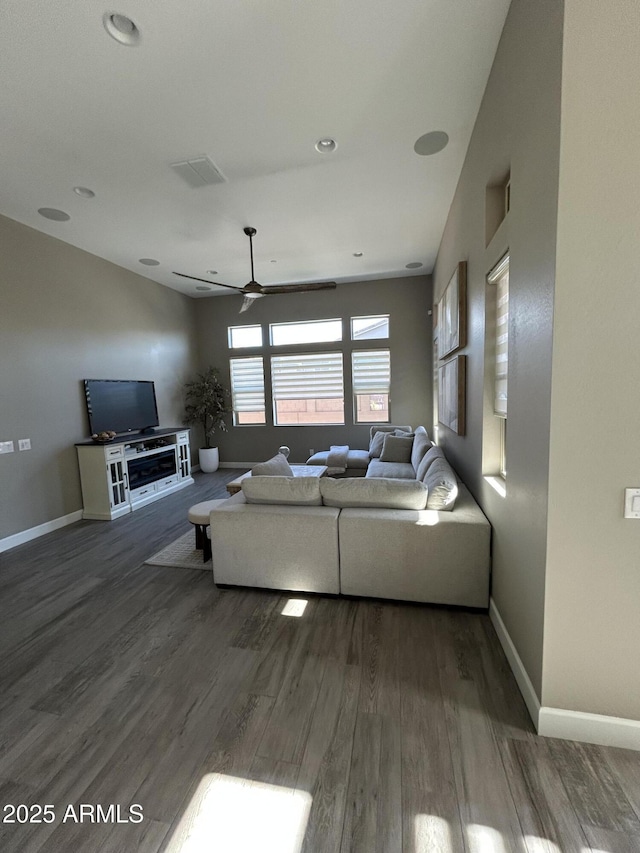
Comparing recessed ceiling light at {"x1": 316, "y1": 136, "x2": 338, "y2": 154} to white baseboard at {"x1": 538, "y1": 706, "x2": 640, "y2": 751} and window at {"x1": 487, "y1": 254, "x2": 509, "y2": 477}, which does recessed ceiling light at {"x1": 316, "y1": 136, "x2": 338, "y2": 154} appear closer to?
window at {"x1": 487, "y1": 254, "x2": 509, "y2": 477}

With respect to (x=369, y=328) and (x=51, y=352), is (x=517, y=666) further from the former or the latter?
(x=369, y=328)

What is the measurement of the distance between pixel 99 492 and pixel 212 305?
4.20 meters

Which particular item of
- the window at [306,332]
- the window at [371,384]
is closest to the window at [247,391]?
the window at [306,332]

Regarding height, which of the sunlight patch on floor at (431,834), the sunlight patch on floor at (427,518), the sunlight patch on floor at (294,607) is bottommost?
the sunlight patch on floor at (294,607)

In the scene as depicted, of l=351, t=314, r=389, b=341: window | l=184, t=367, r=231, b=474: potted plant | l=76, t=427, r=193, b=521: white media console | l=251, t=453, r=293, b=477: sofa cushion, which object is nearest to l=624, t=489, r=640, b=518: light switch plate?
l=251, t=453, r=293, b=477: sofa cushion

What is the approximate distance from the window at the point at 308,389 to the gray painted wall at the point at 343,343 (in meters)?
0.19

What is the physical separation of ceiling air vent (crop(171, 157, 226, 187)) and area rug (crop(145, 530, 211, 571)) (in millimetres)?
3368

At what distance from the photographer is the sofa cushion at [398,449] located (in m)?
4.79

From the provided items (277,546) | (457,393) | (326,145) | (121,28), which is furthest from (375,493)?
(121,28)

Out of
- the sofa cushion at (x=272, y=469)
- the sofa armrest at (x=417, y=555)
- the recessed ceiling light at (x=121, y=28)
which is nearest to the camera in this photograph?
the recessed ceiling light at (x=121, y=28)

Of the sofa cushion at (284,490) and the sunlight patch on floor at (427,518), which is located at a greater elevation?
the sofa cushion at (284,490)

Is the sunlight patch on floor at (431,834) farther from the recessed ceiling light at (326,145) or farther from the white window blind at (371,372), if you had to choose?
the white window blind at (371,372)

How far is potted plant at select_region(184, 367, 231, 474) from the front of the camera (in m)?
6.51

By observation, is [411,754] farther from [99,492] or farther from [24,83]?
[99,492]
